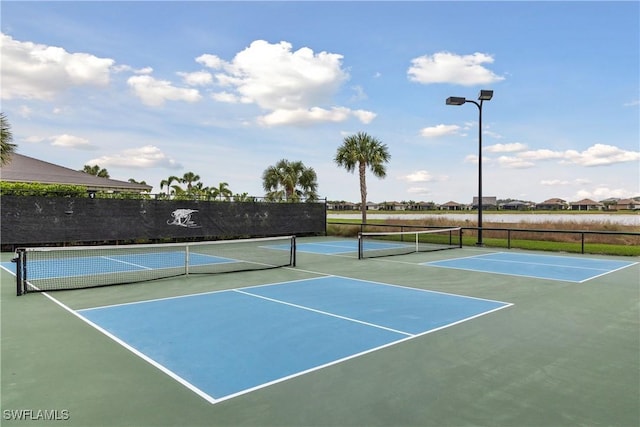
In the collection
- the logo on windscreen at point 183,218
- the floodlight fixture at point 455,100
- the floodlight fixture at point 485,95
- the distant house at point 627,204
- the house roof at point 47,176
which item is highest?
the floodlight fixture at point 485,95

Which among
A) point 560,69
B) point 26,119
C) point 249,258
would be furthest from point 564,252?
point 26,119

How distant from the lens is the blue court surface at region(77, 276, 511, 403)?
14.3 feet

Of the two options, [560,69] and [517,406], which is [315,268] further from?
[560,69]

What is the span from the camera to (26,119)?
18891 millimetres

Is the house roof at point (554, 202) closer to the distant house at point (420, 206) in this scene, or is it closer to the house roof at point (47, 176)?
the distant house at point (420, 206)

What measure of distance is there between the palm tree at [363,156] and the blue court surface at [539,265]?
45.3ft

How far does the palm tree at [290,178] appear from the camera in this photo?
1677 inches

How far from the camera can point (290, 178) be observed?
42.2 metres

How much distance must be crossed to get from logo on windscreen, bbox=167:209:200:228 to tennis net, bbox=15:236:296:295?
3834mm

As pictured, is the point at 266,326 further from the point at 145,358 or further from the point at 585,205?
the point at 585,205

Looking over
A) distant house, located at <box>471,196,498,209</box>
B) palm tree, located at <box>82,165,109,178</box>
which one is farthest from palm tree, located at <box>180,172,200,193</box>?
distant house, located at <box>471,196,498,209</box>

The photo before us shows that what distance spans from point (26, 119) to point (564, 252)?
24.2 meters

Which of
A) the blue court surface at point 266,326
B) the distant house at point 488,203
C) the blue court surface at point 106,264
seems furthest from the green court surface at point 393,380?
the distant house at point 488,203

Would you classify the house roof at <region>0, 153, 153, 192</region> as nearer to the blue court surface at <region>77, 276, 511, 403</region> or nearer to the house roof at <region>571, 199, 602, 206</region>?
the blue court surface at <region>77, 276, 511, 403</region>
